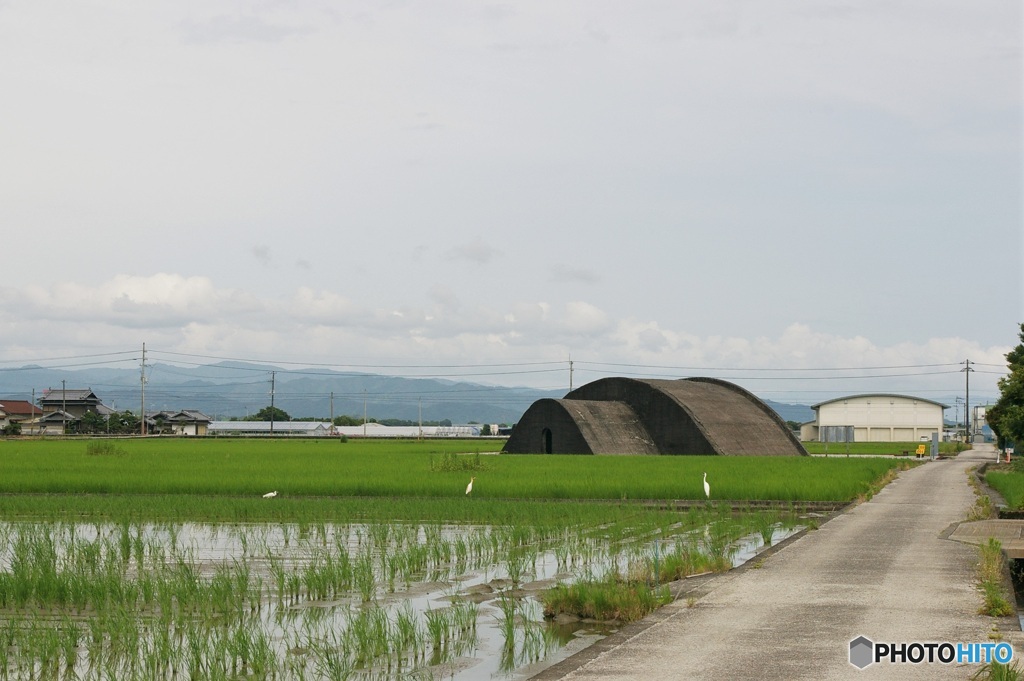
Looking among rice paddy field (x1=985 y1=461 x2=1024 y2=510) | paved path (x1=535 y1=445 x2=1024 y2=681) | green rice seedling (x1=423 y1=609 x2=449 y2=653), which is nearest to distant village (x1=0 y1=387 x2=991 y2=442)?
rice paddy field (x1=985 y1=461 x2=1024 y2=510)

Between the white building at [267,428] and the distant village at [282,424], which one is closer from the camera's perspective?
the distant village at [282,424]

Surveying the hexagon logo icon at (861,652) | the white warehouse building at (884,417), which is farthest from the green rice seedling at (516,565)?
the white warehouse building at (884,417)

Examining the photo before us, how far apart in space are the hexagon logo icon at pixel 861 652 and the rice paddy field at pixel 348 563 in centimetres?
251

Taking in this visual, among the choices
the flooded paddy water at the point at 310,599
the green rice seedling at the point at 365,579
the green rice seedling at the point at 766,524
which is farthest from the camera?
the green rice seedling at the point at 766,524

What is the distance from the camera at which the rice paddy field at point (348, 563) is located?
1011cm

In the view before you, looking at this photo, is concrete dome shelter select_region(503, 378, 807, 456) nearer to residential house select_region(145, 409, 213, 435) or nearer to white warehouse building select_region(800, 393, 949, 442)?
white warehouse building select_region(800, 393, 949, 442)

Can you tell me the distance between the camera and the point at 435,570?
51.5 feet

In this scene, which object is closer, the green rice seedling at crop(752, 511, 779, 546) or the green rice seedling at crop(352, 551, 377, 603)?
the green rice seedling at crop(352, 551, 377, 603)

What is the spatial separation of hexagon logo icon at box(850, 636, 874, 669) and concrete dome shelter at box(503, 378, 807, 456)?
44.5 metres

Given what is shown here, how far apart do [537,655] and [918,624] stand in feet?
12.2

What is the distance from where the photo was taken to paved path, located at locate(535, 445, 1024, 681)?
360 inches

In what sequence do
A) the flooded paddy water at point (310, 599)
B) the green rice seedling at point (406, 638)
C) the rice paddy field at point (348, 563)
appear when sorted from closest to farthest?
the flooded paddy water at point (310, 599) → the rice paddy field at point (348, 563) → the green rice seedling at point (406, 638)

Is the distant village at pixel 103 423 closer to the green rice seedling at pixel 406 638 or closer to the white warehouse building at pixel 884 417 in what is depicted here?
the white warehouse building at pixel 884 417

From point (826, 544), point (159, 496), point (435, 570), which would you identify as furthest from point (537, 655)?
point (159, 496)
